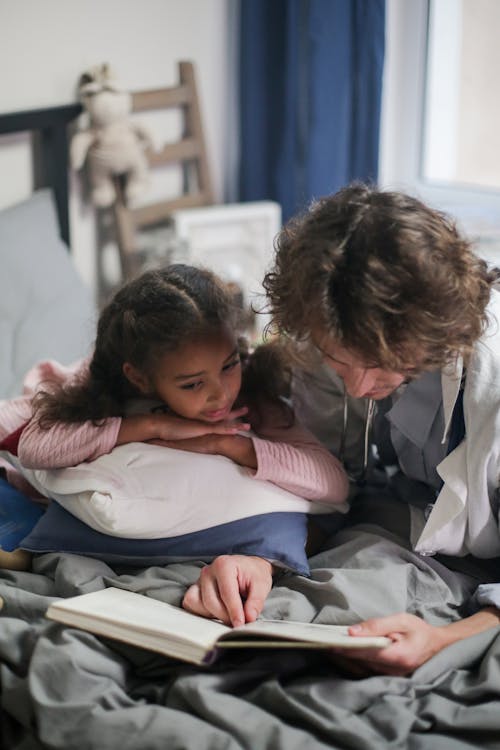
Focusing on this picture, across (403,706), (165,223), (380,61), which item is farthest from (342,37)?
(403,706)

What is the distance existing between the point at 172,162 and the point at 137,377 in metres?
1.49

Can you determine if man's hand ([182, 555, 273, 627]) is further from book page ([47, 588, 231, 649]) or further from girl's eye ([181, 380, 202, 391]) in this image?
girl's eye ([181, 380, 202, 391])

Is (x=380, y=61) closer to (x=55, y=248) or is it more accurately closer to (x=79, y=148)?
(x=79, y=148)

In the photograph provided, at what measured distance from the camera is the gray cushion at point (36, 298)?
1.98 meters

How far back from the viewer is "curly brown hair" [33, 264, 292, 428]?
1.33 metres

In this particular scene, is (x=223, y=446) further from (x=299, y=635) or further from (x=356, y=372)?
(x=299, y=635)

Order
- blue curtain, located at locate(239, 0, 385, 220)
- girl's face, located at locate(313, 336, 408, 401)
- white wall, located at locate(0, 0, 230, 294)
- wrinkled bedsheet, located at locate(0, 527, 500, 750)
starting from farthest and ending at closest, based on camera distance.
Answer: blue curtain, located at locate(239, 0, 385, 220), white wall, located at locate(0, 0, 230, 294), girl's face, located at locate(313, 336, 408, 401), wrinkled bedsheet, located at locate(0, 527, 500, 750)

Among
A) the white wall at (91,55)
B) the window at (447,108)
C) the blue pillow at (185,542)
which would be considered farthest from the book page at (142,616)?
the window at (447,108)

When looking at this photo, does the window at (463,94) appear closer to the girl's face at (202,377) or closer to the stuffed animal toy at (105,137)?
the stuffed animal toy at (105,137)

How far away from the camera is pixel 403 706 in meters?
1.07

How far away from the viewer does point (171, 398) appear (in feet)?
4.50

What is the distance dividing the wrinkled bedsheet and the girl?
180 mm

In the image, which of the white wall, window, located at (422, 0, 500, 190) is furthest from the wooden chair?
window, located at (422, 0, 500, 190)

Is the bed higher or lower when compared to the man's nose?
lower
